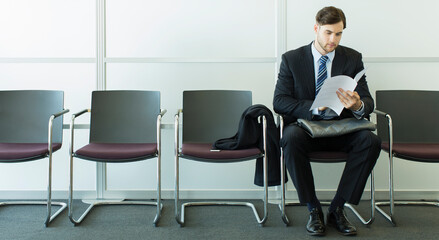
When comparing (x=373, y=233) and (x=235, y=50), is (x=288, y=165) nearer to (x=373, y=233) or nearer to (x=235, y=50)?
(x=373, y=233)

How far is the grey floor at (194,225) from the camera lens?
2.68 metres

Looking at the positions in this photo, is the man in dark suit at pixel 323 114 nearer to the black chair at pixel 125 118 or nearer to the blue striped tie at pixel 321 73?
the blue striped tie at pixel 321 73

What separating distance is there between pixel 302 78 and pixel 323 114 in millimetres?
273

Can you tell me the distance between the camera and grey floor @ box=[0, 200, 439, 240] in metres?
2.68

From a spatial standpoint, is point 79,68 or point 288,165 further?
point 79,68

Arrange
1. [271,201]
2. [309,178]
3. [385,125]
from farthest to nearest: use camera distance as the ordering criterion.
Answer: [271,201], [385,125], [309,178]

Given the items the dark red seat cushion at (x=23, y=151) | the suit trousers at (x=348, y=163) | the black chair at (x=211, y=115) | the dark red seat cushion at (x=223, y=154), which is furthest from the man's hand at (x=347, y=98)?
the dark red seat cushion at (x=23, y=151)

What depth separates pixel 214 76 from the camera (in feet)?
11.4

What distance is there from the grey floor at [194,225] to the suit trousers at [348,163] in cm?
25

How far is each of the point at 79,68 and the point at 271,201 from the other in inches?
69.3

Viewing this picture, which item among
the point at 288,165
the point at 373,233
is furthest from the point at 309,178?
the point at 373,233

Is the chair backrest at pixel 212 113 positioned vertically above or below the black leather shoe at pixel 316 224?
above

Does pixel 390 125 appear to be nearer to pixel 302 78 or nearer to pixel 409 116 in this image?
pixel 409 116

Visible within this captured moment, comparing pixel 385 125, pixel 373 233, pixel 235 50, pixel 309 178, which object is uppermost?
pixel 235 50
